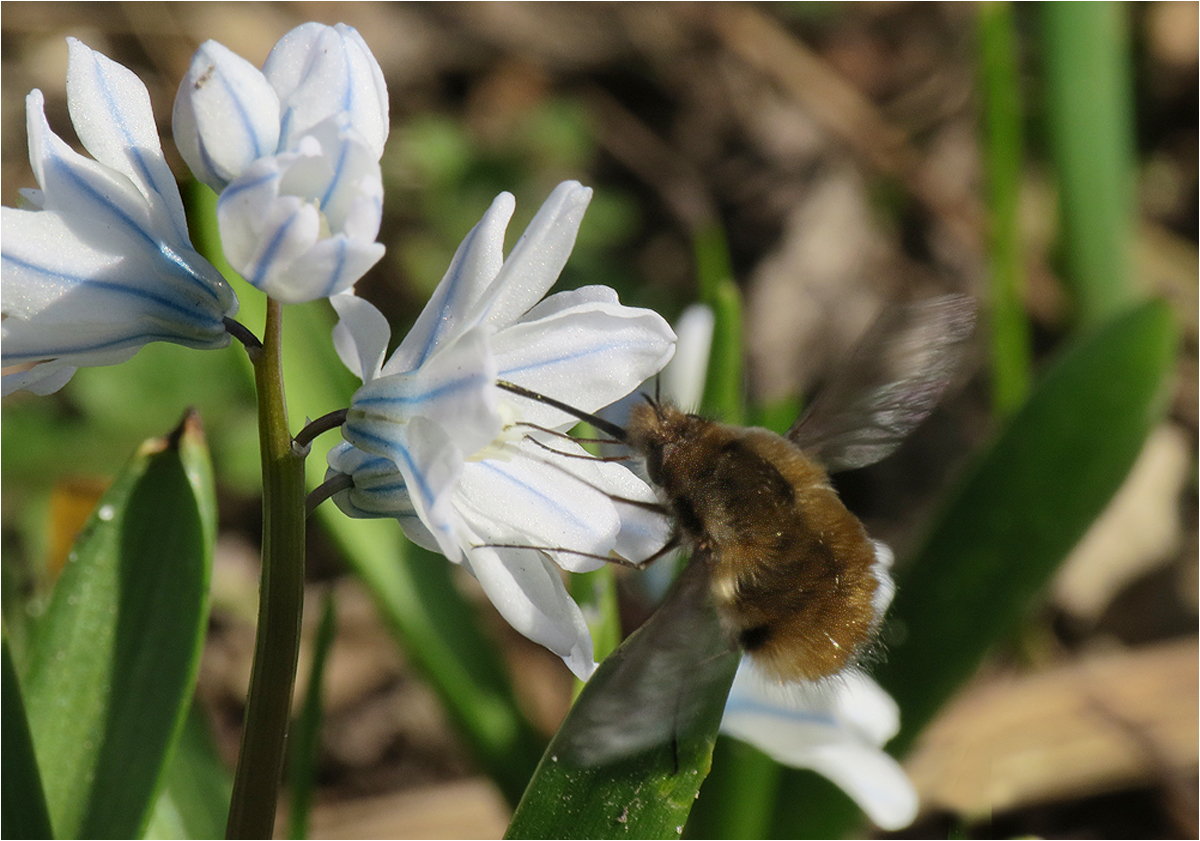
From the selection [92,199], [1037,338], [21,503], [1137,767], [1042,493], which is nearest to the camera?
[92,199]

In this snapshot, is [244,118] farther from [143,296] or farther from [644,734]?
[644,734]

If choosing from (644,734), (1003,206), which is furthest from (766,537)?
(1003,206)

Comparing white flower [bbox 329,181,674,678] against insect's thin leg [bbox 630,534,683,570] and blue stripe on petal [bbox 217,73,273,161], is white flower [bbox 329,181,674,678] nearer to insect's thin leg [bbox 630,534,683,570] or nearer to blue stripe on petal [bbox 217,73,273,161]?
insect's thin leg [bbox 630,534,683,570]

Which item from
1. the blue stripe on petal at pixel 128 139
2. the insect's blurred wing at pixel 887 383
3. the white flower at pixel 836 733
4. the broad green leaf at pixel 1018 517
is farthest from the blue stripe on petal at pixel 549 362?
the broad green leaf at pixel 1018 517

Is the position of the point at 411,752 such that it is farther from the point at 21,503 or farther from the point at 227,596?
the point at 21,503

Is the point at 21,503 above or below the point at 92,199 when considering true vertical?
below

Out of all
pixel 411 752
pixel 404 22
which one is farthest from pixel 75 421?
pixel 404 22

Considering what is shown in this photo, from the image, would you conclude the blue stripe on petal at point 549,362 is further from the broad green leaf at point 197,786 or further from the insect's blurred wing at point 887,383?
the broad green leaf at point 197,786

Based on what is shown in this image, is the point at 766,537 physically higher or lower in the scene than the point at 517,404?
lower
